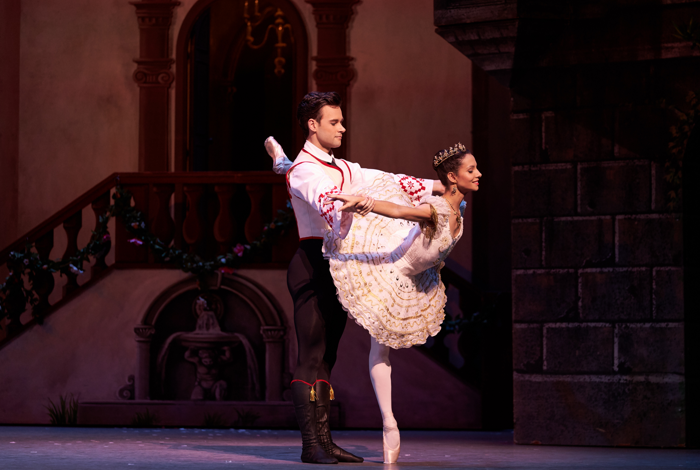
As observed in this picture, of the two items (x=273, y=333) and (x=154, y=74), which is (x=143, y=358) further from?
(x=154, y=74)

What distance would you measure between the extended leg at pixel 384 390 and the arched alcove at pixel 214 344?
3411 millimetres

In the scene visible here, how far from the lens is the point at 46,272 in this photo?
8.82 m

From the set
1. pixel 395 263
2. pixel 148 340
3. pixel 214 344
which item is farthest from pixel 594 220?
pixel 148 340

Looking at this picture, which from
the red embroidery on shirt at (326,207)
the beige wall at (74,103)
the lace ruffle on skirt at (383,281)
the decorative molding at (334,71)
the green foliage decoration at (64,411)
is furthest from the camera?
the beige wall at (74,103)

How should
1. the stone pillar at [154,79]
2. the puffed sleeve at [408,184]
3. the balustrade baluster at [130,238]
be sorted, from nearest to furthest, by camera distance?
the puffed sleeve at [408,184] < the balustrade baluster at [130,238] < the stone pillar at [154,79]

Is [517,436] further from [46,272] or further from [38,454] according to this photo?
[46,272]

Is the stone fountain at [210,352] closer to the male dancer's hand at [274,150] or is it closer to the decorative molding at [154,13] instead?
the male dancer's hand at [274,150]

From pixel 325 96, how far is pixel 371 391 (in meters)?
3.82

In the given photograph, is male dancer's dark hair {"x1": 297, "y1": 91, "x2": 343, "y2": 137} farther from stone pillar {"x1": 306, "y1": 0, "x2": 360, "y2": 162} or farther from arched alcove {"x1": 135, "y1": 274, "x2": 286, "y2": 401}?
stone pillar {"x1": 306, "y1": 0, "x2": 360, "y2": 162}

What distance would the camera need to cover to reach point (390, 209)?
4609 millimetres

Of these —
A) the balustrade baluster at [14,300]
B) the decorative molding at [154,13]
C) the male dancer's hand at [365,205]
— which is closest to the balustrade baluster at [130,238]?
the balustrade baluster at [14,300]

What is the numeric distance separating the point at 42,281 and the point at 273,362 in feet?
7.51

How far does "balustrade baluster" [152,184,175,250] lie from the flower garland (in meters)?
0.09

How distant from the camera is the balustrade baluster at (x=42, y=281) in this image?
28.6 ft
